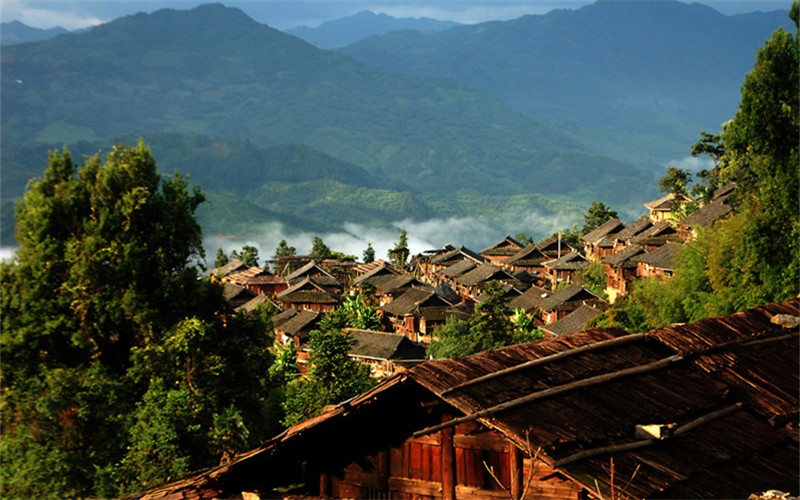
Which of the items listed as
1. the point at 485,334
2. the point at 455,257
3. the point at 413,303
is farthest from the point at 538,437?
the point at 455,257

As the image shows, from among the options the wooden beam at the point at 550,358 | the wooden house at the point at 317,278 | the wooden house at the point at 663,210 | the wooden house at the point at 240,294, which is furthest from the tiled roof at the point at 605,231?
the wooden beam at the point at 550,358

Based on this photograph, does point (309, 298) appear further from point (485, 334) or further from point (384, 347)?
point (485, 334)

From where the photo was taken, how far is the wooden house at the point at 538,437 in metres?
5.41

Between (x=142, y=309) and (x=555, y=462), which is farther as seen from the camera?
(x=142, y=309)

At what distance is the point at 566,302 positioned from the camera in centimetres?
4362

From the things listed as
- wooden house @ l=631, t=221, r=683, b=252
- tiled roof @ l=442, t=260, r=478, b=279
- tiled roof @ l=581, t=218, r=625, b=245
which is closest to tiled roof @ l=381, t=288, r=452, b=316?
wooden house @ l=631, t=221, r=683, b=252

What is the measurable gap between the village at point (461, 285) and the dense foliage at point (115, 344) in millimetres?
14214

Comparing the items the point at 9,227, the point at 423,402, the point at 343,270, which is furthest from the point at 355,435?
the point at 9,227

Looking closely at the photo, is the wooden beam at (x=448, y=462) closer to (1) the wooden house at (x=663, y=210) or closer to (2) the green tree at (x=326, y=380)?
A: (2) the green tree at (x=326, y=380)

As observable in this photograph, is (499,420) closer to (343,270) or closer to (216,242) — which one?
(343,270)

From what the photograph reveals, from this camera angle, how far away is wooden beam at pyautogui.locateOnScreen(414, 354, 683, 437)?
5393mm

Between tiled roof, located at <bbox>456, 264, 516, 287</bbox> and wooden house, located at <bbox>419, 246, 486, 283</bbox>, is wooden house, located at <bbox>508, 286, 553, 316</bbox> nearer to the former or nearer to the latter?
tiled roof, located at <bbox>456, 264, 516, 287</bbox>

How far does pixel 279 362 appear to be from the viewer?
34.5 meters

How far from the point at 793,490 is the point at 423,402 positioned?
2550 millimetres
